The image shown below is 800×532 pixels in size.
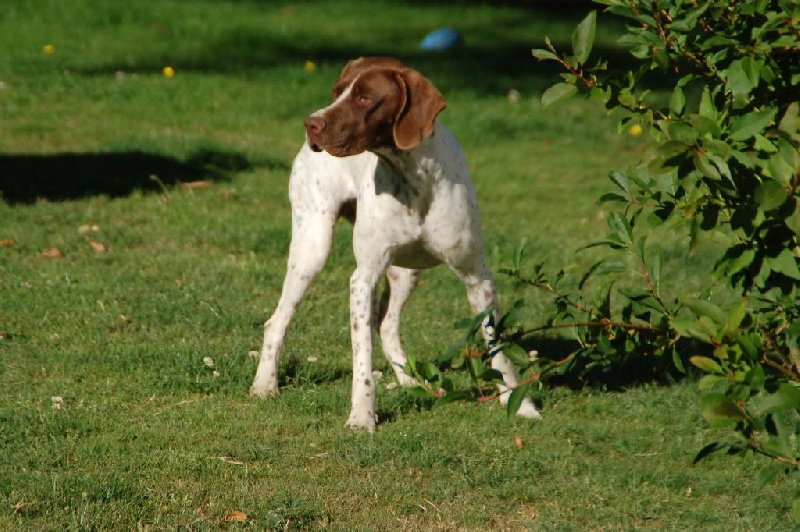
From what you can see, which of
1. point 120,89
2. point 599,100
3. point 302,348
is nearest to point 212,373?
point 302,348

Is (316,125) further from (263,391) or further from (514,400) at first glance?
(514,400)

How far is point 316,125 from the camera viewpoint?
15.4ft

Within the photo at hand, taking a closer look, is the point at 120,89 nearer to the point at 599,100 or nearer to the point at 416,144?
the point at 416,144

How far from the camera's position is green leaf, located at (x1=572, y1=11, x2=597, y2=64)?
295 centimetres

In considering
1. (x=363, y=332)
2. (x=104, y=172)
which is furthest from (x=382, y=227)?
(x=104, y=172)

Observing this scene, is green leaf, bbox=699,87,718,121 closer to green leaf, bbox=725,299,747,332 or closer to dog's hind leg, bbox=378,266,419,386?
green leaf, bbox=725,299,747,332

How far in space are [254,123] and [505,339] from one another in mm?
8973

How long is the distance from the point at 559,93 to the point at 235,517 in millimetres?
1922

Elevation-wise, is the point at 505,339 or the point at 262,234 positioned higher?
the point at 505,339

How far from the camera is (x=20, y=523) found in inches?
151

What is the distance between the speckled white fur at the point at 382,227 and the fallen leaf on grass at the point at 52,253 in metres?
2.37

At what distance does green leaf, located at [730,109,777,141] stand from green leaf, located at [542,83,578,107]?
47cm

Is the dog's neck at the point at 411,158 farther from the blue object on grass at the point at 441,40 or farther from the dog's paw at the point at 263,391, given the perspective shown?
the blue object on grass at the point at 441,40

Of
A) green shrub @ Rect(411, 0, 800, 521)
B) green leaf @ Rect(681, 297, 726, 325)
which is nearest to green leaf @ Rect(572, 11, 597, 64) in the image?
green shrub @ Rect(411, 0, 800, 521)
